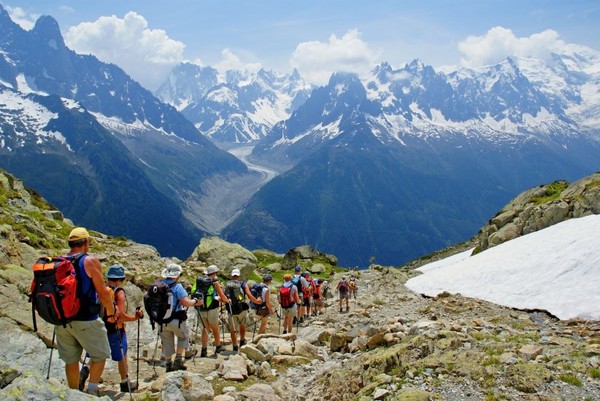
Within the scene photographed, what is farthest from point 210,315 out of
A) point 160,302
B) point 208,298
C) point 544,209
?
point 544,209

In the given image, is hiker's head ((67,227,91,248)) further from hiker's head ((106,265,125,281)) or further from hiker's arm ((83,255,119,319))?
hiker's head ((106,265,125,281))

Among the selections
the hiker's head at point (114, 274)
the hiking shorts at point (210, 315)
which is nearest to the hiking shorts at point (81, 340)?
the hiker's head at point (114, 274)

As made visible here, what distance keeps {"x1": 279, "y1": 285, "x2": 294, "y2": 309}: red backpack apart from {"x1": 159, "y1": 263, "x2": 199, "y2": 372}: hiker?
8.20 metres

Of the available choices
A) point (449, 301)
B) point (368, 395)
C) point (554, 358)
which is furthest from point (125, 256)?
point (554, 358)

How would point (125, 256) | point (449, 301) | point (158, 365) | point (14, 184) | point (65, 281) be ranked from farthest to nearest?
1. point (14, 184)
2. point (125, 256)
3. point (449, 301)
4. point (158, 365)
5. point (65, 281)

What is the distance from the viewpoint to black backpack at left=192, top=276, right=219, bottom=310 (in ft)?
60.4

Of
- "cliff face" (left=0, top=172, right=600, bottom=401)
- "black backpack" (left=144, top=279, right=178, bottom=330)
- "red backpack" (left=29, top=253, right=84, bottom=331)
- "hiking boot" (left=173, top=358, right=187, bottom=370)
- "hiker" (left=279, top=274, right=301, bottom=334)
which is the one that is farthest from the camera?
"hiker" (left=279, top=274, right=301, bottom=334)

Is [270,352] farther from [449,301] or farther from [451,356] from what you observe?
[449,301]

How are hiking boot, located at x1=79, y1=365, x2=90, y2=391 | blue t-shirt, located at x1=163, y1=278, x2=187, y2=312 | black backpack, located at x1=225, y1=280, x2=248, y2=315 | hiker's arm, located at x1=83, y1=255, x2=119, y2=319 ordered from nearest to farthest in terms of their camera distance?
1. hiker's arm, located at x1=83, y1=255, x2=119, y2=319
2. hiking boot, located at x1=79, y1=365, x2=90, y2=391
3. blue t-shirt, located at x1=163, y1=278, x2=187, y2=312
4. black backpack, located at x1=225, y1=280, x2=248, y2=315

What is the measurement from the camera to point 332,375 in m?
14.8

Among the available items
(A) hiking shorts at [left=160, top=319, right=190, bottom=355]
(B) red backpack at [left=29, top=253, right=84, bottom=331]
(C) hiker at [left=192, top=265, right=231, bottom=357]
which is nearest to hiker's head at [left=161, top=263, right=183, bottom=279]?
(A) hiking shorts at [left=160, top=319, right=190, bottom=355]

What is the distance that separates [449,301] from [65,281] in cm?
2741

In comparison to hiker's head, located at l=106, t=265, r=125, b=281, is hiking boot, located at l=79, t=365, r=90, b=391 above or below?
below

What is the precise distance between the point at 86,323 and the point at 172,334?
17.2ft
